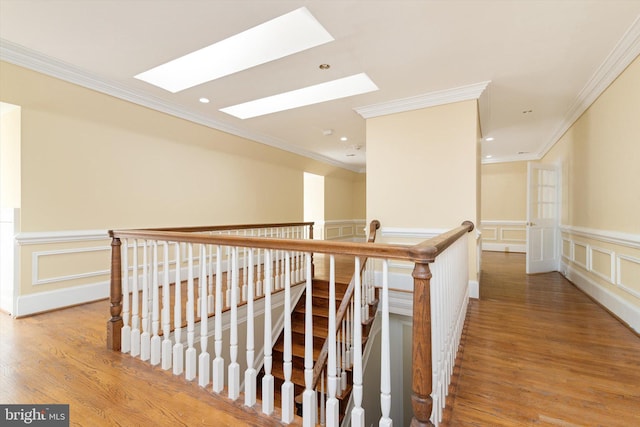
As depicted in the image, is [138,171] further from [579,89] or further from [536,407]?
[579,89]

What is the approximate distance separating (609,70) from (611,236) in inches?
65.0

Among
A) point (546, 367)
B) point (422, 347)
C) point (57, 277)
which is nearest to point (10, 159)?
point (57, 277)

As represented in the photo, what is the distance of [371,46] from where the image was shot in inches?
102

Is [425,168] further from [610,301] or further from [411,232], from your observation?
[610,301]

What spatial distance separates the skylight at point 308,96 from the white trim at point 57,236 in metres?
2.25

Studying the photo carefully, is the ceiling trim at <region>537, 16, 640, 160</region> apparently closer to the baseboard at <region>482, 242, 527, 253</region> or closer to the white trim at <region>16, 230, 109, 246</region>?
the baseboard at <region>482, 242, 527, 253</region>

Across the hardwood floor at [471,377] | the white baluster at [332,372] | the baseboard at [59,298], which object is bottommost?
the hardwood floor at [471,377]

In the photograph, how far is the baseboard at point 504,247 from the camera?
7355mm

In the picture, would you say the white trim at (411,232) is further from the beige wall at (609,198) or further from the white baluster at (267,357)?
the white baluster at (267,357)

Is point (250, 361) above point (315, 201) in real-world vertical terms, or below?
below

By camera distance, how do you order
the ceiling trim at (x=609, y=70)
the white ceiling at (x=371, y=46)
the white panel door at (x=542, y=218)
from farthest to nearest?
the white panel door at (x=542, y=218) < the ceiling trim at (x=609, y=70) < the white ceiling at (x=371, y=46)

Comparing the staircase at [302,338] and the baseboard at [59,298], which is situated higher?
the baseboard at [59,298]

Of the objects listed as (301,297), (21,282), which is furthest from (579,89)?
(21,282)

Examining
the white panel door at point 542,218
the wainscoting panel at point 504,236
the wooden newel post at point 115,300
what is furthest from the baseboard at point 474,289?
the wainscoting panel at point 504,236
